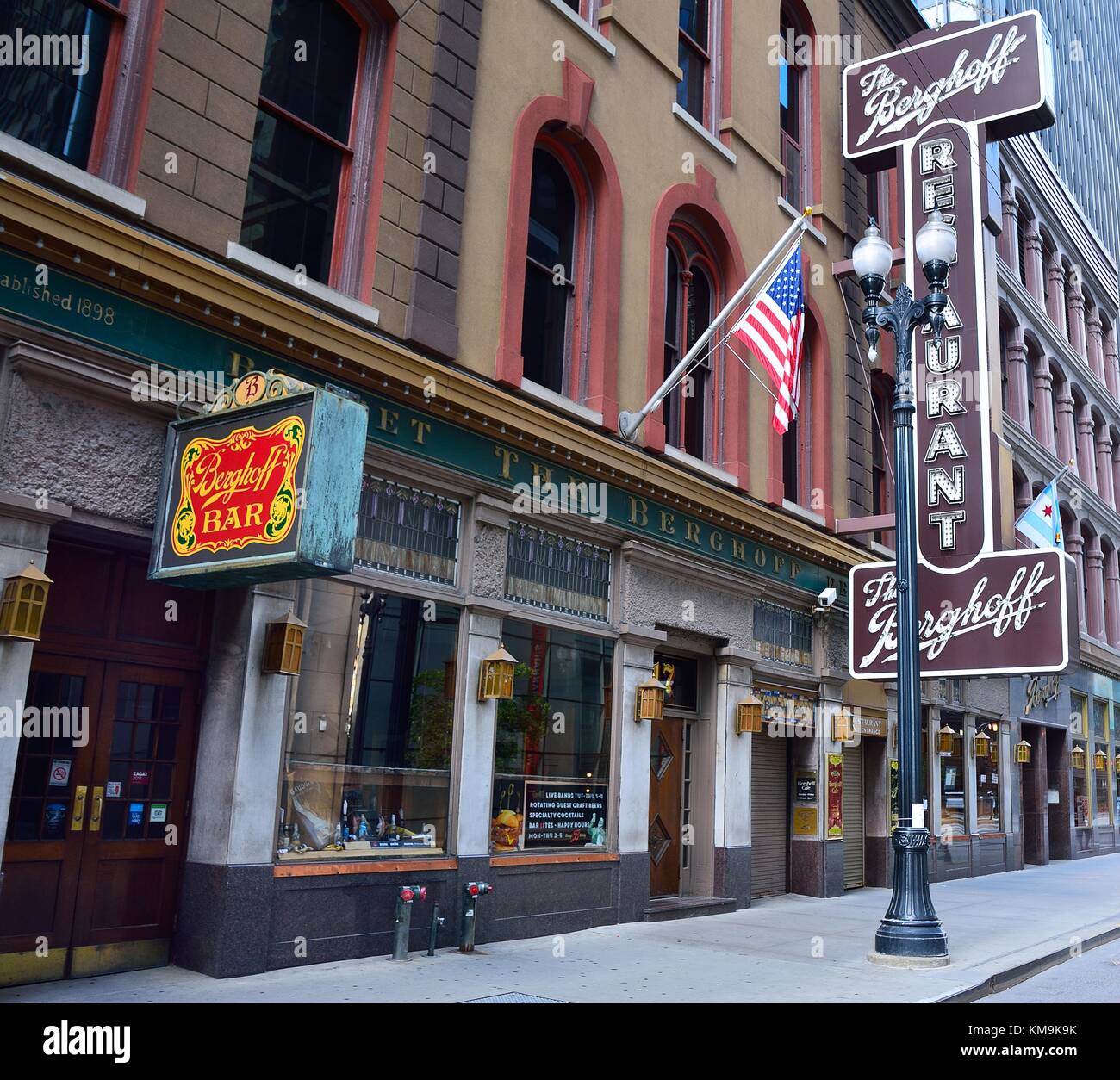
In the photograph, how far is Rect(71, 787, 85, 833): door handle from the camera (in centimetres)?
846

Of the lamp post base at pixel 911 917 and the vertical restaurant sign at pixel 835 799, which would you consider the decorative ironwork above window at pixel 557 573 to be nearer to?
the lamp post base at pixel 911 917

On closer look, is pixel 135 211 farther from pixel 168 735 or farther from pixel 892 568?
pixel 892 568

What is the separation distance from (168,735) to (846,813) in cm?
1312

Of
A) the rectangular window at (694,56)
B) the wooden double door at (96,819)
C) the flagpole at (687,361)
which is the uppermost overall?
the rectangular window at (694,56)

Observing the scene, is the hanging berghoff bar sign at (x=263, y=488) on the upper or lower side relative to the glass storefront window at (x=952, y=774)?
upper

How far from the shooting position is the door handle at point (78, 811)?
846 centimetres

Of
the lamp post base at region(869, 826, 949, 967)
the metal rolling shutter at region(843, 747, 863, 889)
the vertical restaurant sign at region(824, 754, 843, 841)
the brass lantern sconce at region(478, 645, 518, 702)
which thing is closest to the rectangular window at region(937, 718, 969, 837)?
the metal rolling shutter at region(843, 747, 863, 889)

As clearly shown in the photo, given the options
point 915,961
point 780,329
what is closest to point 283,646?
point 915,961

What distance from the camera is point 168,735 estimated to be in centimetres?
926

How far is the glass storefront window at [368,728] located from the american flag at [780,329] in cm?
515

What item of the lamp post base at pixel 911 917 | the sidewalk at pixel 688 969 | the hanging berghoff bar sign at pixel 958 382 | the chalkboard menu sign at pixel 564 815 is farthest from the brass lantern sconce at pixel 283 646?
the hanging berghoff bar sign at pixel 958 382

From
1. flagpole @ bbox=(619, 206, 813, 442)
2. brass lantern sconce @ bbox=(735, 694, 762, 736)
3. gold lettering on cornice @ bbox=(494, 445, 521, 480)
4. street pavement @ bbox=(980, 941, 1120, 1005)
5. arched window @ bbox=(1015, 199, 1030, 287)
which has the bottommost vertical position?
street pavement @ bbox=(980, 941, 1120, 1005)

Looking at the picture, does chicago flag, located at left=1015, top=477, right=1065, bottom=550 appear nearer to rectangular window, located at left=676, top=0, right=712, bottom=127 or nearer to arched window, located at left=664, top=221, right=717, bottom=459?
arched window, located at left=664, top=221, right=717, bottom=459

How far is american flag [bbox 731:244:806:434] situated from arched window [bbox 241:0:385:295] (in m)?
4.88
